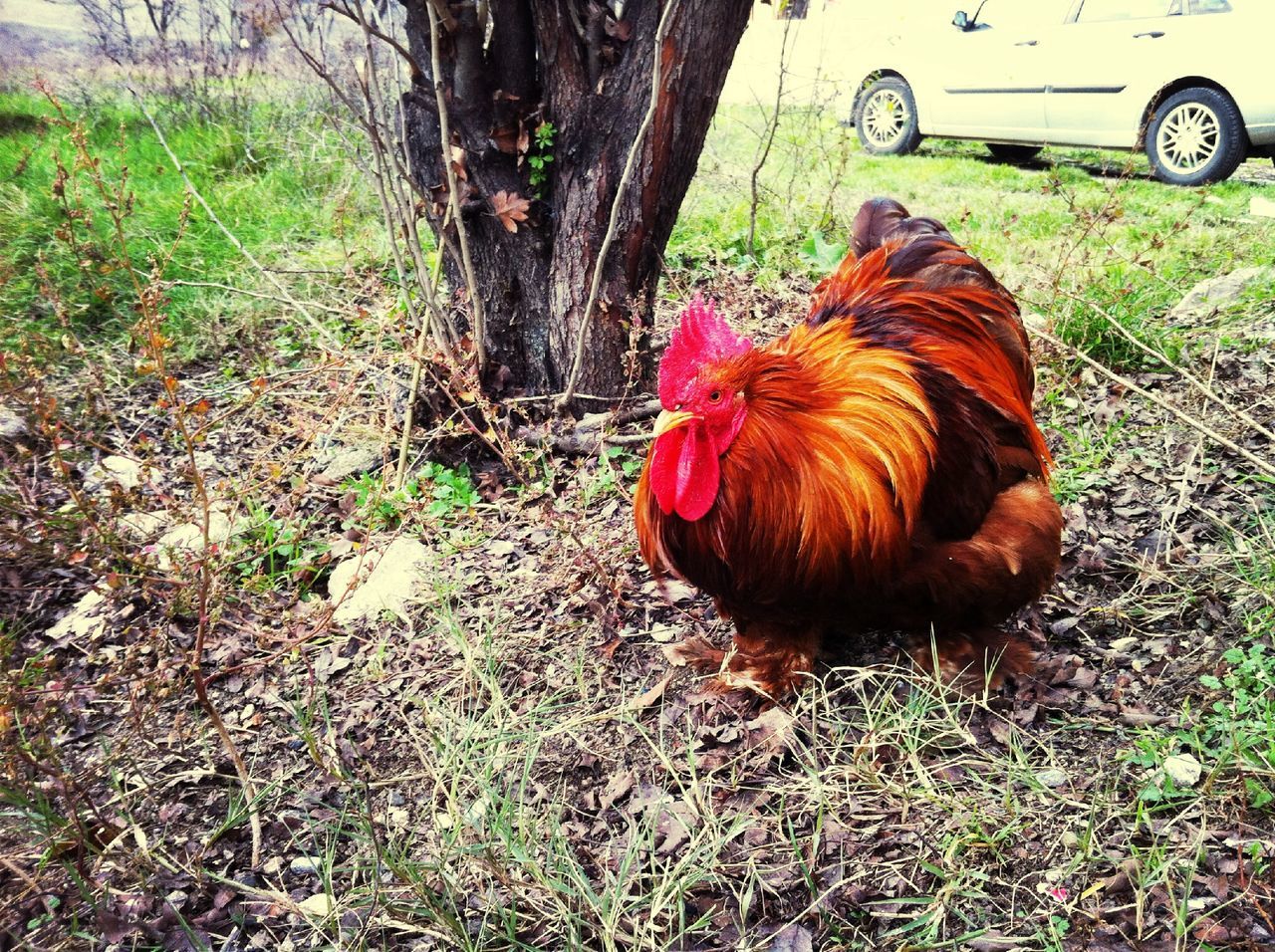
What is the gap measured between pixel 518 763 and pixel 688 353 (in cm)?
132

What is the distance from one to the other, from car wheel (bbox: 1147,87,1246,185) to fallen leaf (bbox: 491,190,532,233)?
6.86 meters

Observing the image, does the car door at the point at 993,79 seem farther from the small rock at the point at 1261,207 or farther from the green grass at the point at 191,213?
the green grass at the point at 191,213

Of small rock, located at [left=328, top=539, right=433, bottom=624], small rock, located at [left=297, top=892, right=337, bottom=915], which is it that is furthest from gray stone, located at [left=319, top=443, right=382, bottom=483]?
small rock, located at [left=297, top=892, right=337, bottom=915]

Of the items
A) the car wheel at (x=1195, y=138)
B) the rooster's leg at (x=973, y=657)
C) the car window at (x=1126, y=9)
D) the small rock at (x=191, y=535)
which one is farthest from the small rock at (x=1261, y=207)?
the small rock at (x=191, y=535)

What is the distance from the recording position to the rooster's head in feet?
6.86

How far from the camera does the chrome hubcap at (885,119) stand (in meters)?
9.56

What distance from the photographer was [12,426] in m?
4.02

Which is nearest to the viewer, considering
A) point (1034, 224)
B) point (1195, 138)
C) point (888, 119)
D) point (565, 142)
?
point (565, 142)

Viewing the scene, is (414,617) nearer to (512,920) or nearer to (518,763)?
(518,763)

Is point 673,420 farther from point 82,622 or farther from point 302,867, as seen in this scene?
point 82,622

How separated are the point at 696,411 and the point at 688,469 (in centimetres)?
16

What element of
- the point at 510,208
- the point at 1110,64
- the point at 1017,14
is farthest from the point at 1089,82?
the point at 510,208

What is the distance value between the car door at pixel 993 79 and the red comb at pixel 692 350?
8.06m

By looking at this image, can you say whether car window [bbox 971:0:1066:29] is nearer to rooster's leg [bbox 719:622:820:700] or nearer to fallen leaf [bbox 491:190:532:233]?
fallen leaf [bbox 491:190:532:233]
